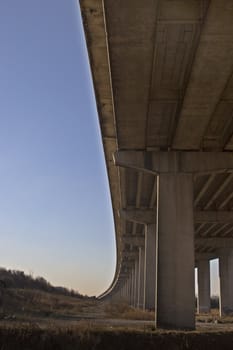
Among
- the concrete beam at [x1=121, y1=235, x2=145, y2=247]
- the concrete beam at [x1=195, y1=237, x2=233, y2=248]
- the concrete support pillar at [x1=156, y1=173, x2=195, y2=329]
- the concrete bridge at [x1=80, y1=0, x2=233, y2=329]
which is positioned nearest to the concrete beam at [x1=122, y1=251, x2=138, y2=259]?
the concrete beam at [x1=121, y1=235, x2=145, y2=247]

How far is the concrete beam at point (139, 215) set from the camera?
37.5 metres

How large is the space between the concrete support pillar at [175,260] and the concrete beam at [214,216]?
1686 cm

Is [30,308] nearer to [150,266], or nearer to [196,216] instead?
[150,266]

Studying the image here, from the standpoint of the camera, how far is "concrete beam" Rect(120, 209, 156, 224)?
37.5 metres

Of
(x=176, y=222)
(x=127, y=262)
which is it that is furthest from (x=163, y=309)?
(x=127, y=262)

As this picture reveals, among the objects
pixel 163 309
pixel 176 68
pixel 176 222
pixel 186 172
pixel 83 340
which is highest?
pixel 176 68

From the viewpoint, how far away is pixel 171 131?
21031mm

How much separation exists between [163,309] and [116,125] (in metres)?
7.96

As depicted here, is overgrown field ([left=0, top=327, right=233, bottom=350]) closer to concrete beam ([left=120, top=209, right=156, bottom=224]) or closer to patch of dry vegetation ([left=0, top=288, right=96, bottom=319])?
patch of dry vegetation ([left=0, top=288, right=96, bottom=319])

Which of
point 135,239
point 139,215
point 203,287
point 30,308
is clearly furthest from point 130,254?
point 30,308

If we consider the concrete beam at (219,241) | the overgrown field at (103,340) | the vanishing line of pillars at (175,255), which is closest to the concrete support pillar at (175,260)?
the vanishing line of pillars at (175,255)

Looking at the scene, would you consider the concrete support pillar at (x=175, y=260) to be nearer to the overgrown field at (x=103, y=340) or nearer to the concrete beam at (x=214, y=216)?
the overgrown field at (x=103, y=340)

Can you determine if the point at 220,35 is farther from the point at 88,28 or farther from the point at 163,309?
the point at 163,309

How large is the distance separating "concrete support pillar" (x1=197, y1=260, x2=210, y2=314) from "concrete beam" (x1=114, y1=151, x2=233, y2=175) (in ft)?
144
